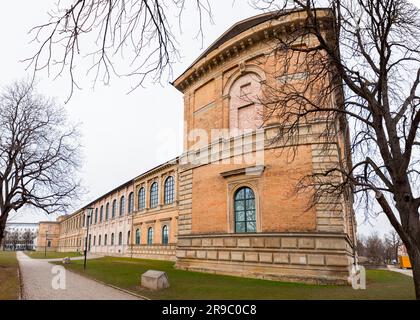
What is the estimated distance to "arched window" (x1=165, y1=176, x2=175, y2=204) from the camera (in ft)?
126

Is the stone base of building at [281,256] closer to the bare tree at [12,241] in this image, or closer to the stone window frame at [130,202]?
the stone window frame at [130,202]

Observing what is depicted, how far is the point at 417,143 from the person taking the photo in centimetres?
828

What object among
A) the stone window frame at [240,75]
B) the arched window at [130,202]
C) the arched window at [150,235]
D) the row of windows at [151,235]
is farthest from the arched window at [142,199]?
the stone window frame at [240,75]

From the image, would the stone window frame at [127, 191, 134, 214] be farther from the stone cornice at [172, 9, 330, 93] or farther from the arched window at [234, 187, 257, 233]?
the arched window at [234, 187, 257, 233]

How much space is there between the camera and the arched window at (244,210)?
18.0 m

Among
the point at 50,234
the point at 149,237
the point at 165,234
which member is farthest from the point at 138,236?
the point at 50,234

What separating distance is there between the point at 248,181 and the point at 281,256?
4.32m

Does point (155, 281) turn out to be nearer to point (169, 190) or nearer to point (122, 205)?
point (169, 190)

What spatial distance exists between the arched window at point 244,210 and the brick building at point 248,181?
0.05 metres

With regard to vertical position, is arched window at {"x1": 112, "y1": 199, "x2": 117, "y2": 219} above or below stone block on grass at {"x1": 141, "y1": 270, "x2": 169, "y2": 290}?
above

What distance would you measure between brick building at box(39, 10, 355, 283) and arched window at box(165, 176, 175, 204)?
15.6 m

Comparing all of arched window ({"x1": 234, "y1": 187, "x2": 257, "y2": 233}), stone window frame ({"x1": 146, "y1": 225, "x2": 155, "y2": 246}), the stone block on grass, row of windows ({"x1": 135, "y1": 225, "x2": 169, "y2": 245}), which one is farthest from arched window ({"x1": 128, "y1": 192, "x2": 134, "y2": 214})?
the stone block on grass

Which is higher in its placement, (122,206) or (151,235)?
(122,206)

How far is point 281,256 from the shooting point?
16062 mm
